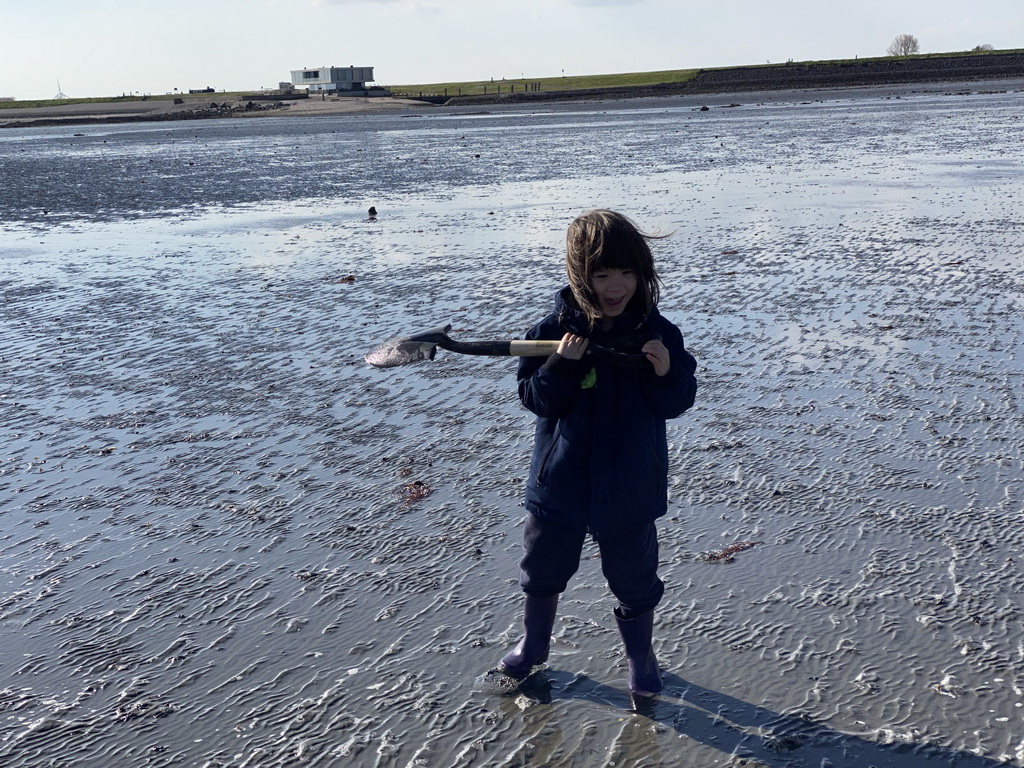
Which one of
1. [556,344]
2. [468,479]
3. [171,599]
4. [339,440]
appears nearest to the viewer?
[556,344]

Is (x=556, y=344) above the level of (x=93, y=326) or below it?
above

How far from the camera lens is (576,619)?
12.8 ft

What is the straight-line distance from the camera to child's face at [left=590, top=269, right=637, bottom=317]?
315cm

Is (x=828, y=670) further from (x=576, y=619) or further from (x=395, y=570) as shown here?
(x=395, y=570)

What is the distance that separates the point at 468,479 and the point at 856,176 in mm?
15542

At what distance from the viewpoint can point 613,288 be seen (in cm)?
317

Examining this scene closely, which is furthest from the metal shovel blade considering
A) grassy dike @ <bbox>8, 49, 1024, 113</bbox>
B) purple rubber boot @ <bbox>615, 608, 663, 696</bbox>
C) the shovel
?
grassy dike @ <bbox>8, 49, 1024, 113</bbox>

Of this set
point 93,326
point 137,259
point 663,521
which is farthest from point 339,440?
point 137,259

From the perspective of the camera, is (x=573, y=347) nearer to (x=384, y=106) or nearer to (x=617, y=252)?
(x=617, y=252)

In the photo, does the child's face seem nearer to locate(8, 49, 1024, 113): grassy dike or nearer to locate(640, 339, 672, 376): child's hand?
locate(640, 339, 672, 376): child's hand

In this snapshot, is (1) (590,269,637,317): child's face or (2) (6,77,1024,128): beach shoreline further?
(2) (6,77,1024,128): beach shoreline

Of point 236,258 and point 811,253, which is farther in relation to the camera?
point 236,258

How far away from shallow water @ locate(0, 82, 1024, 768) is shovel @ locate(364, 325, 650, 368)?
97 centimetres

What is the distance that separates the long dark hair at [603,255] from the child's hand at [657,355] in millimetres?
167
